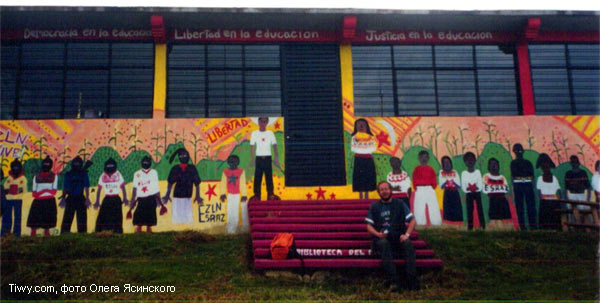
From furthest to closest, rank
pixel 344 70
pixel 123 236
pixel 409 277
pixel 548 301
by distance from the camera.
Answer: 1. pixel 344 70
2. pixel 123 236
3. pixel 409 277
4. pixel 548 301

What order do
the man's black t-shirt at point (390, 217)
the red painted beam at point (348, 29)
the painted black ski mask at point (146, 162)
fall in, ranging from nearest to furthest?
1. the man's black t-shirt at point (390, 217)
2. the painted black ski mask at point (146, 162)
3. the red painted beam at point (348, 29)

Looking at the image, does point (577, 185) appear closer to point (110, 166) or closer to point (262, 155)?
point (262, 155)

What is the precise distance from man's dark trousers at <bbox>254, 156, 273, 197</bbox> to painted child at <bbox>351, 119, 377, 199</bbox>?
2.12m

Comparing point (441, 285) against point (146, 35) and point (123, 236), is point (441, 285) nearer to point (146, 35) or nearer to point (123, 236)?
point (123, 236)

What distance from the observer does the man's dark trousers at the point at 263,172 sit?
38.1ft

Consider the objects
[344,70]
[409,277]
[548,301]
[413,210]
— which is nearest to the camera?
[548,301]

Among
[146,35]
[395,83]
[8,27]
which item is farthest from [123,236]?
[395,83]

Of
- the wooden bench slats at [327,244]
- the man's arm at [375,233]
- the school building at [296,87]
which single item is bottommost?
the wooden bench slats at [327,244]

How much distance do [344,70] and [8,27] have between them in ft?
29.2

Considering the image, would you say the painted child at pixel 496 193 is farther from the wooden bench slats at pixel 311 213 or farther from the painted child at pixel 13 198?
the painted child at pixel 13 198

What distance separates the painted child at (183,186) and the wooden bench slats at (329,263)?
3710mm

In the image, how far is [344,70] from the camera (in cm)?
1234

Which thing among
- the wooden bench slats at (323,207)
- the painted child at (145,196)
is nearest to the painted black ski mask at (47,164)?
the painted child at (145,196)

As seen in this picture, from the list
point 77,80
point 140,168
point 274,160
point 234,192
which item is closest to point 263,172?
point 274,160
